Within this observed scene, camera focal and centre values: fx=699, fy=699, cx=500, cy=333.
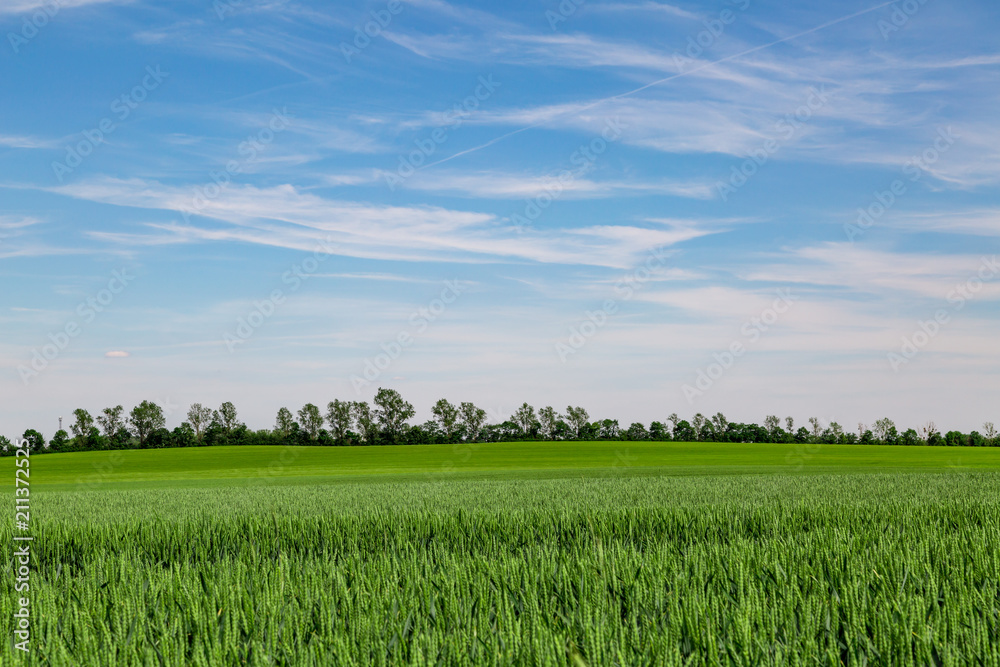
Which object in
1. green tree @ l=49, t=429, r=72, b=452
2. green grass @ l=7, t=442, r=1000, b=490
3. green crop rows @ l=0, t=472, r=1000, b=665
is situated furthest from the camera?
green tree @ l=49, t=429, r=72, b=452

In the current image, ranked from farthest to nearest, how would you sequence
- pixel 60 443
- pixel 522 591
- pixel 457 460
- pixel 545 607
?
pixel 60 443 → pixel 457 460 → pixel 522 591 → pixel 545 607

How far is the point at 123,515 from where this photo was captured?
1204cm

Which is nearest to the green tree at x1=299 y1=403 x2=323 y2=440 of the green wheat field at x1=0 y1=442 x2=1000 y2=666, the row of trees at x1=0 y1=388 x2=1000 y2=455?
the row of trees at x1=0 y1=388 x2=1000 y2=455

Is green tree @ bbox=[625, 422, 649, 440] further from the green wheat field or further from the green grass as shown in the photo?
the green wheat field

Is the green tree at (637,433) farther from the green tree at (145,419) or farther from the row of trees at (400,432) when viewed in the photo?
the green tree at (145,419)

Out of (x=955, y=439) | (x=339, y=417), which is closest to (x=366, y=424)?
(x=339, y=417)

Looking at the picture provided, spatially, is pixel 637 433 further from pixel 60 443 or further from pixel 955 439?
pixel 60 443

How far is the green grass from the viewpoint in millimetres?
39000

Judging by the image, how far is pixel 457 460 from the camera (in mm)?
47500

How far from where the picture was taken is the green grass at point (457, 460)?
3900 cm

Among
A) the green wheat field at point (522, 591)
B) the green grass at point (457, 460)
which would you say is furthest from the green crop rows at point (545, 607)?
the green grass at point (457, 460)

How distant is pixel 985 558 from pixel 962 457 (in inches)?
2016

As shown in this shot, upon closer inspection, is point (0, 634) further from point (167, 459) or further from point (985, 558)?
point (167, 459)

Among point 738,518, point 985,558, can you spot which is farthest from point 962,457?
point 985,558
